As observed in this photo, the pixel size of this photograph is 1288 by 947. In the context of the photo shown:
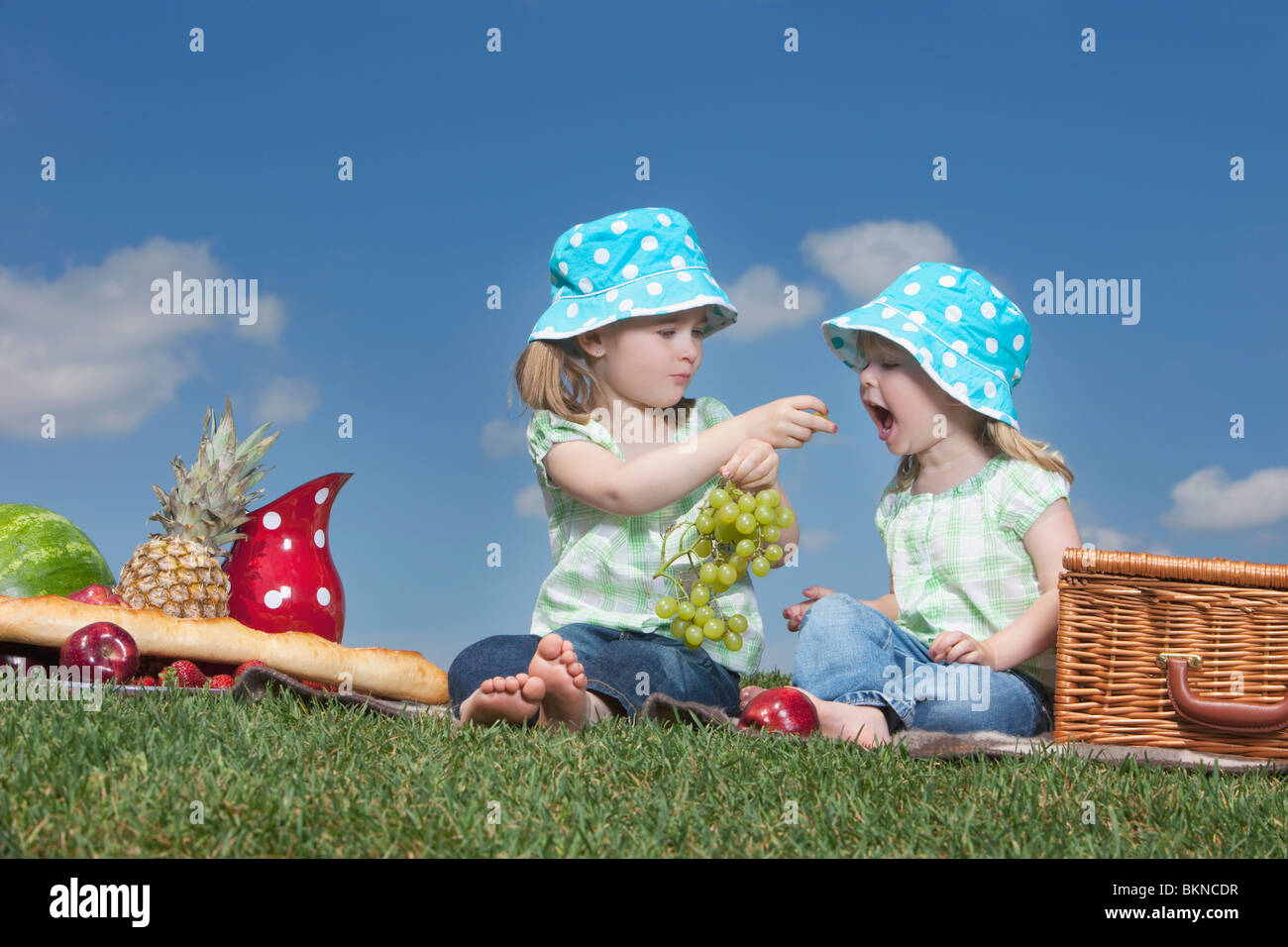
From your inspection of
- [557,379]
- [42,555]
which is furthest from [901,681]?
[42,555]

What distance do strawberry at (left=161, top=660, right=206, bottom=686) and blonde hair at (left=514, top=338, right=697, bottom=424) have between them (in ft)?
5.54

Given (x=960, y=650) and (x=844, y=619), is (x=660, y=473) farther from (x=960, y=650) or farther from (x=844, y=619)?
(x=960, y=650)

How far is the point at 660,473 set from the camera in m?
3.71

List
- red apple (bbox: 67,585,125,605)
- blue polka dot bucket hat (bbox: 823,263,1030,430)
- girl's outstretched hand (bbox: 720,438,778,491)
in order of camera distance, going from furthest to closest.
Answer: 1. red apple (bbox: 67,585,125,605)
2. blue polka dot bucket hat (bbox: 823,263,1030,430)
3. girl's outstretched hand (bbox: 720,438,778,491)

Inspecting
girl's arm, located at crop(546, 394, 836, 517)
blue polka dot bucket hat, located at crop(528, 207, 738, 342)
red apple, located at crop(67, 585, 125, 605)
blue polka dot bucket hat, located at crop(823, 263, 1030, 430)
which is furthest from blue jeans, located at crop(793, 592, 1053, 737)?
red apple, located at crop(67, 585, 125, 605)

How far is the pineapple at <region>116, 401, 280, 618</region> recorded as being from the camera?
4844mm

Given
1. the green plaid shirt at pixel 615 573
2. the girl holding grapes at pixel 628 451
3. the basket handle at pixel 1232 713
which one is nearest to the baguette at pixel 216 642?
the girl holding grapes at pixel 628 451

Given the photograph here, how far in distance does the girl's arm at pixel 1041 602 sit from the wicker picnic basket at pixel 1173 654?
23 centimetres

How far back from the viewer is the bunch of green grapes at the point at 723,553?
3654mm

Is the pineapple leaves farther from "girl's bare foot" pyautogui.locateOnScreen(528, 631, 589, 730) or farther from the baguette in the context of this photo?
"girl's bare foot" pyautogui.locateOnScreen(528, 631, 589, 730)

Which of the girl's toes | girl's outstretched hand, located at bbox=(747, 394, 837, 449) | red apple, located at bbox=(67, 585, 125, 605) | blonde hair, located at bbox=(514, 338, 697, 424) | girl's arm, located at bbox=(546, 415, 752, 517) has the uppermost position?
blonde hair, located at bbox=(514, 338, 697, 424)

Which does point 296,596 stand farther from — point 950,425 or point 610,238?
point 950,425

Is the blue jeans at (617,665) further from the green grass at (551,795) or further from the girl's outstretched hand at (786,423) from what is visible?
the girl's outstretched hand at (786,423)
